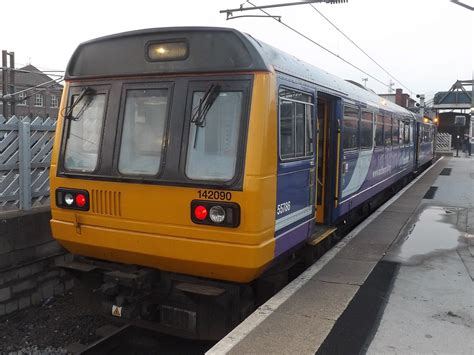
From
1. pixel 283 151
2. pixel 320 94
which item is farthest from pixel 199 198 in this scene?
pixel 320 94

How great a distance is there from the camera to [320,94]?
5.77 metres

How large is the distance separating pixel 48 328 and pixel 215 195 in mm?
2908

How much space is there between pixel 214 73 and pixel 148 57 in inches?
27.8

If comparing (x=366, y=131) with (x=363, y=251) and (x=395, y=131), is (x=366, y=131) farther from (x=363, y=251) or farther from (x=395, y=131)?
(x=395, y=131)

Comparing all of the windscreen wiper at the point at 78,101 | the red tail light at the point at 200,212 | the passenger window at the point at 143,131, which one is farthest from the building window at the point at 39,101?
the red tail light at the point at 200,212

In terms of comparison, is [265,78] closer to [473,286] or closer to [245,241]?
[245,241]

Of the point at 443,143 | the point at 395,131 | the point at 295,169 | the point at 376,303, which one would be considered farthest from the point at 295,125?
the point at 443,143

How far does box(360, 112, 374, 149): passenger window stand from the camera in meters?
8.02

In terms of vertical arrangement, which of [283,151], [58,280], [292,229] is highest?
[283,151]

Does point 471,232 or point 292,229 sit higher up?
point 292,229

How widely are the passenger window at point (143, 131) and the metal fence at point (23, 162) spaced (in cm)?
219

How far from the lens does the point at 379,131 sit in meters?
9.67

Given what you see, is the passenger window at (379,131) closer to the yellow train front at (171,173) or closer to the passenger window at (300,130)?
the passenger window at (300,130)

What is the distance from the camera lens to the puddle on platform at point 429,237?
637 centimetres
